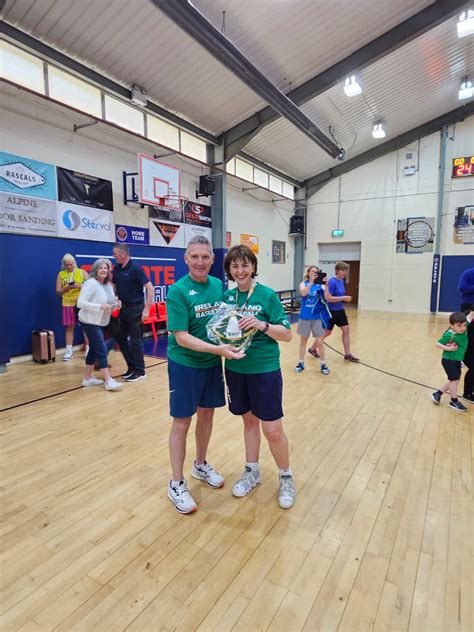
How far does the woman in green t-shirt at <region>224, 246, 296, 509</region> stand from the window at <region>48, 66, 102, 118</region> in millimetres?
5658

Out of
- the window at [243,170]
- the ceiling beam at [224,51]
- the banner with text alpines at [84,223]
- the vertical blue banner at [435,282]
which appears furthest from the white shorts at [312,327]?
the vertical blue banner at [435,282]

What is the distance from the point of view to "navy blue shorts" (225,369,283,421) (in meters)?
1.88

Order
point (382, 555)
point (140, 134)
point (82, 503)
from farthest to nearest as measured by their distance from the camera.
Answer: point (140, 134) < point (82, 503) < point (382, 555)

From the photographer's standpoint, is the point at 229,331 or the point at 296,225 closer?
the point at 229,331

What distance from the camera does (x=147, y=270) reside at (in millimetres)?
7562

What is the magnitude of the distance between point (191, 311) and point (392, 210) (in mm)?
12336

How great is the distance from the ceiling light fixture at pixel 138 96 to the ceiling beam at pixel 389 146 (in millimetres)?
8260

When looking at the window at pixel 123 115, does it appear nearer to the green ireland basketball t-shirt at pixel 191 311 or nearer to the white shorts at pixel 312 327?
the white shorts at pixel 312 327

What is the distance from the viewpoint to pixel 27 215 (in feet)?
17.3

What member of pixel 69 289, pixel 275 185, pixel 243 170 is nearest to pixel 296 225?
pixel 275 185

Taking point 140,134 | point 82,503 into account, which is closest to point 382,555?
point 82,503

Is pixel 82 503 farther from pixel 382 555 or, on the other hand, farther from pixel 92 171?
pixel 92 171

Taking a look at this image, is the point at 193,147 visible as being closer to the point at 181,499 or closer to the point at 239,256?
the point at 239,256

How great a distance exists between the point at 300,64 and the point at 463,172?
6877mm
